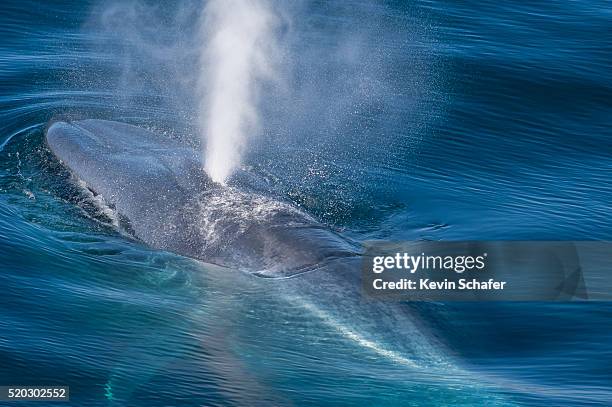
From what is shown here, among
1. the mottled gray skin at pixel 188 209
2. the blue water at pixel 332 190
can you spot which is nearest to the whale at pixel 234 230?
the mottled gray skin at pixel 188 209

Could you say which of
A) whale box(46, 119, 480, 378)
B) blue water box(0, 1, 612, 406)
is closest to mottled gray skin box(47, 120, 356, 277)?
whale box(46, 119, 480, 378)

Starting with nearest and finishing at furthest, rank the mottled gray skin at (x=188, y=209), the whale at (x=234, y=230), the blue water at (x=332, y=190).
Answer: the blue water at (x=332, y=190)
the whale at (x=234, y=230)
the mottled gray skin at (x=188, y=209)

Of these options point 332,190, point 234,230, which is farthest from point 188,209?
point 332,190

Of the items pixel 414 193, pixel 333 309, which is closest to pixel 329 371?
pixel 333 309

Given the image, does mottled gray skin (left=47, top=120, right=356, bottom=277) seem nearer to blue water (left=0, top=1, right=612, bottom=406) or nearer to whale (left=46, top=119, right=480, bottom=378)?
whale (left=46, top=119, right=480, bottom=378)

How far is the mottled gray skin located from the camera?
2288 centimetres

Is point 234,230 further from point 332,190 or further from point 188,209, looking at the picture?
point 332,190

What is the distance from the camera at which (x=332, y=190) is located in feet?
93.4

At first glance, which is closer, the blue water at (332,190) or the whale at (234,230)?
the blue water at (332,190)

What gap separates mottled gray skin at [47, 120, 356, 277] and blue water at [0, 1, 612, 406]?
56 cm

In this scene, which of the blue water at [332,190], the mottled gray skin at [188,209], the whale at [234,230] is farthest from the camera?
the mottled gray skin at [188,209]

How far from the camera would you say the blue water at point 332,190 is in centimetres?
1941

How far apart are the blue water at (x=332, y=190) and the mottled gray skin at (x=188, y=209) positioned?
561mm

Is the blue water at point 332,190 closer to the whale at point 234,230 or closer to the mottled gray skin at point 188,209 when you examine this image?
the whale at point 234,230
